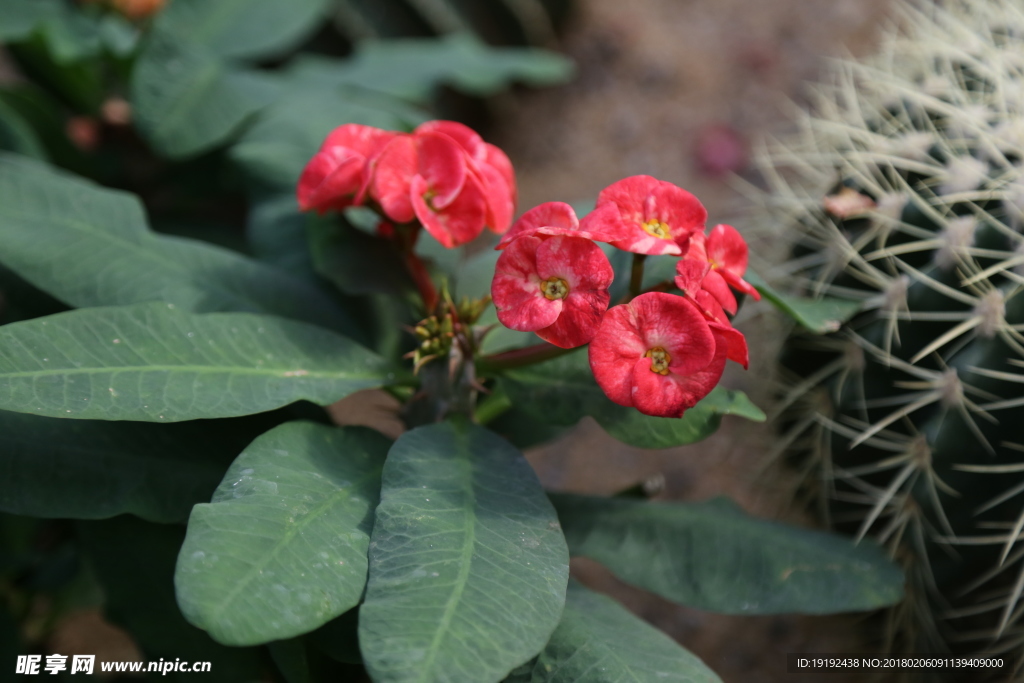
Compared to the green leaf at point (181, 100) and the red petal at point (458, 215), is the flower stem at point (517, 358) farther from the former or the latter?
the green leaf at point (181, 100)

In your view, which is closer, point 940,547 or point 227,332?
point 227,332

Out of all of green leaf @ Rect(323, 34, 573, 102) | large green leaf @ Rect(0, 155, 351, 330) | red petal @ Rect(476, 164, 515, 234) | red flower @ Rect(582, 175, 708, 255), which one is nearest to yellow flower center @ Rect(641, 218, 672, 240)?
red flower @ Rect(582, 175, 708, 255)

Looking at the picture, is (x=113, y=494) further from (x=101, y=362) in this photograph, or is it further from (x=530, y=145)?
(x=530, y=145)

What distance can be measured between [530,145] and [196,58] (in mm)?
1382

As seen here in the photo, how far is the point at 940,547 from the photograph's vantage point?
114 cm

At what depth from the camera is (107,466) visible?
3.06 feet

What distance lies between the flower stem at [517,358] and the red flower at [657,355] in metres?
0.14

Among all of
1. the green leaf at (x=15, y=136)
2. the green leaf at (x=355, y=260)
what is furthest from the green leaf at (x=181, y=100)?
the green leaf at (x=355, y=260)

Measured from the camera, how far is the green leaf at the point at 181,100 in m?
1.40

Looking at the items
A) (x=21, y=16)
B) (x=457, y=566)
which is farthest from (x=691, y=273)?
(x=21, y=16)

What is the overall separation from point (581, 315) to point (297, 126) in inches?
36.3

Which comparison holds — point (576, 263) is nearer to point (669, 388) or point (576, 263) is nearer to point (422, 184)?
point (669, 388)

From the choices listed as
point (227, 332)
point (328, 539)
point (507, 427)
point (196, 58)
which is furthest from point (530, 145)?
point (328, 539)

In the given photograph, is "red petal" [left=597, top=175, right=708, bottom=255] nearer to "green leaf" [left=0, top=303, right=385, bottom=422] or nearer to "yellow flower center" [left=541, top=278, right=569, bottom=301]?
"yellow flower center" [left=541, top=278, right=569, bottom=301]
